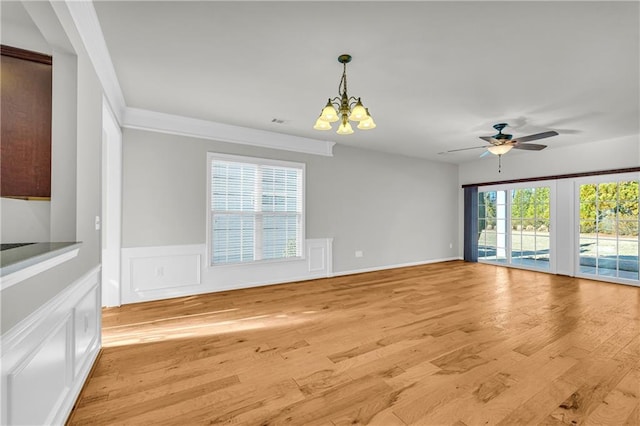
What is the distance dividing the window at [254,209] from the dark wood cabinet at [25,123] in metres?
2.54

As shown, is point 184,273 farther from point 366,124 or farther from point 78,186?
point 366,124

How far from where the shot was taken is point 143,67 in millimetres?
2789

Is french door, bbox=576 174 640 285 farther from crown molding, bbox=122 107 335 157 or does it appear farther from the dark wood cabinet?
the dark wood cabinet

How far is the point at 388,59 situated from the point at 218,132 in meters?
2.80

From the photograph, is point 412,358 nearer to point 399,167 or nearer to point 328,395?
point 328,395

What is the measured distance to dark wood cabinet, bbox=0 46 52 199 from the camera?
1.70 meters

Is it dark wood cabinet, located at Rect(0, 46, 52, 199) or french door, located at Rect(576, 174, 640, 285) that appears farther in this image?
french door, located at Rect(576, 174, 640, 285)

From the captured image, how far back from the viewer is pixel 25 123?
179 cm

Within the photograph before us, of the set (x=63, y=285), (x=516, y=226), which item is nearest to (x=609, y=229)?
(x=516, y=226)

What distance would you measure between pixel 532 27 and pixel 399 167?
4397 mm

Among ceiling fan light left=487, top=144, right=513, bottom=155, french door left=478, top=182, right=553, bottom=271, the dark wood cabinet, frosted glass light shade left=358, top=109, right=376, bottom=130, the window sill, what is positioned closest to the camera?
the window sill

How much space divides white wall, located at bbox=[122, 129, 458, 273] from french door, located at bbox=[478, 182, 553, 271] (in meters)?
0.72

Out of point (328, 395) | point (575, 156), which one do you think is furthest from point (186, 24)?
point (575, 156)

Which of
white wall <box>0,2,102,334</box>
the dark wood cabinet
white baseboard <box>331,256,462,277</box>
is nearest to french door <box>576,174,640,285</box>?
white baseboard <box>331,256,462,277</box>
